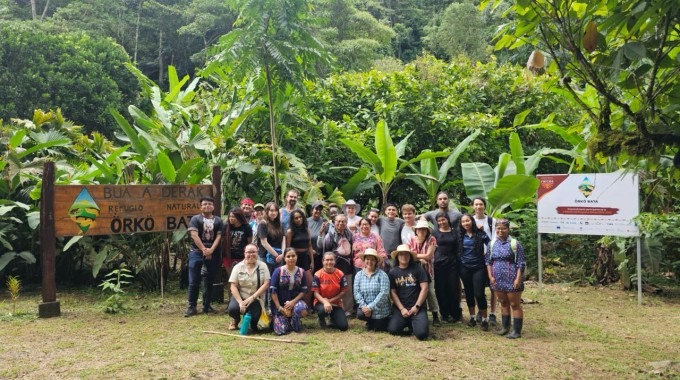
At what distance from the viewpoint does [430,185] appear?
9445 millimetres

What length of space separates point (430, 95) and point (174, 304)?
6822mm

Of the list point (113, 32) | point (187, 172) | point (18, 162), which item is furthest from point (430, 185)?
point (113, 32)

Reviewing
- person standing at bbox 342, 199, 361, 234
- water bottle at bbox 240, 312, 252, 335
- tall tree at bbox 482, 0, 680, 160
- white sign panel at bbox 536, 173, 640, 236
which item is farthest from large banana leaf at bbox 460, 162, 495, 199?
tall tree at bbox 482, 0, 680, 160

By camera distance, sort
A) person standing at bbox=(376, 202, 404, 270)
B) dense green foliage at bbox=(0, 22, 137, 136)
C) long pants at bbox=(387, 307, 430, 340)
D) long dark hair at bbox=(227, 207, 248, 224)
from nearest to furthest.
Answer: long pants at bbox=(387, 307, 430, 340), person standing at bbox=(376, 202, 404, 270), long dark hair at bbox=(227, 207, 248, 224), dense green foliage at bbox=(0, 22, 137, 136)

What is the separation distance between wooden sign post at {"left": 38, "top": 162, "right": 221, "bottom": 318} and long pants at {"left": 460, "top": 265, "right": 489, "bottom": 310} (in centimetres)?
349

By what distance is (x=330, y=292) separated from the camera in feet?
19.4

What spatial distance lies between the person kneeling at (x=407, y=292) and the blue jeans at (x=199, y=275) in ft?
7.65

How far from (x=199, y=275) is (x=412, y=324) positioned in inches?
107

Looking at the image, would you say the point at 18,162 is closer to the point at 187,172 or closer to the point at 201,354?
the point at 187,172

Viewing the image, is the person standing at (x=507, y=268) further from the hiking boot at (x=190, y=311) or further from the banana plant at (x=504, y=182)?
the hiking boot at (x=190, y=311)

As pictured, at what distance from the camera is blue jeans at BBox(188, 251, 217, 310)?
659 cm

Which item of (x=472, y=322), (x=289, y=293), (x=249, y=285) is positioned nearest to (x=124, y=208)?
(x=249, y=285)

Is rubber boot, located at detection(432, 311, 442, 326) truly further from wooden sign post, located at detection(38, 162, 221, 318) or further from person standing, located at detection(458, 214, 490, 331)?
wooden sign post, located at detection(38, 162, 221, 318)

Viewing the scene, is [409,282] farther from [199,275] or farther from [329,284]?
[199,275]
